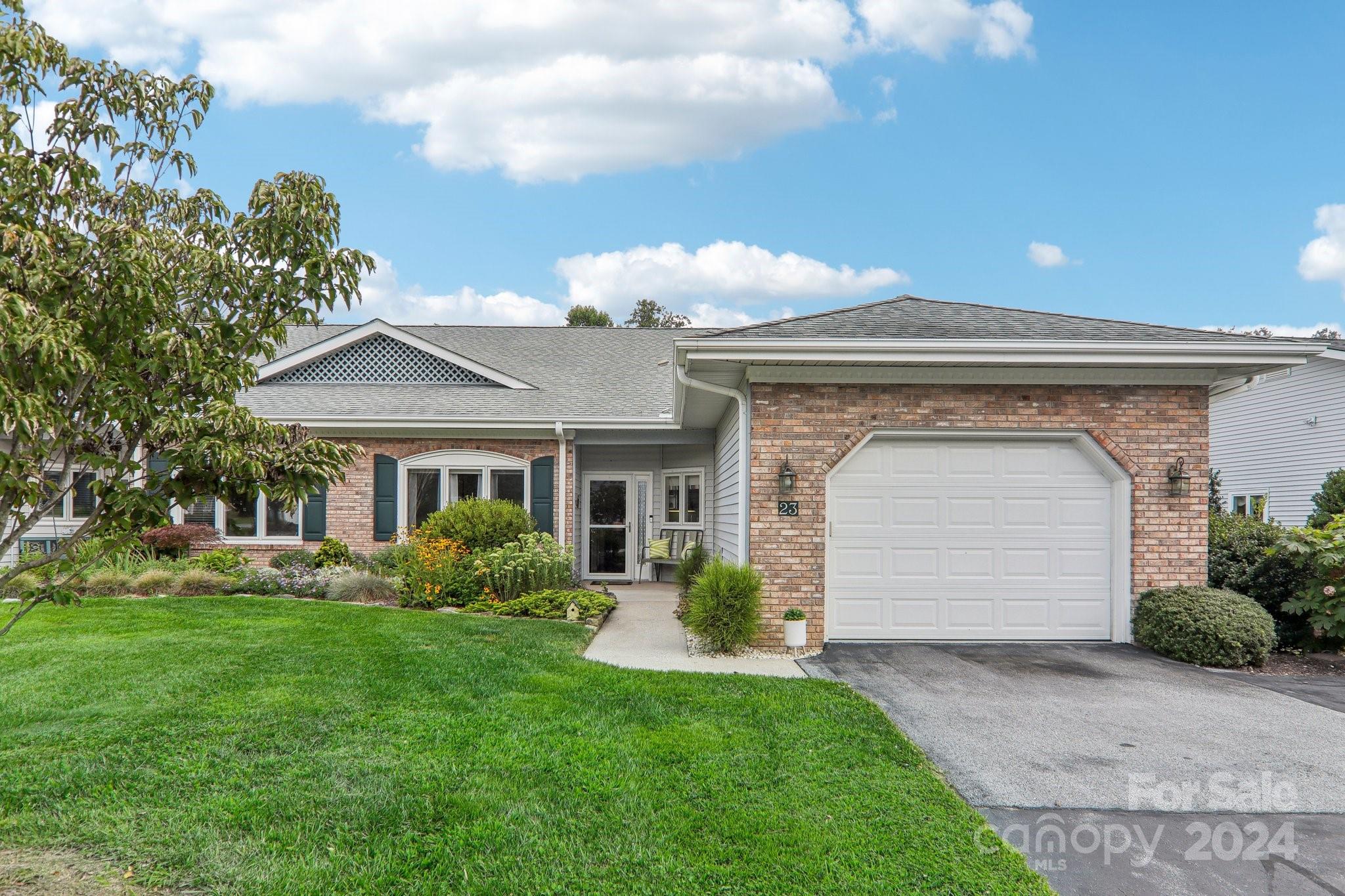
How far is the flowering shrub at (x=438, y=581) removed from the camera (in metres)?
10.5

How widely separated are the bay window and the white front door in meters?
0.66

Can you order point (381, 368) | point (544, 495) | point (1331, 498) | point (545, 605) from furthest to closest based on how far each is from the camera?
point (381, 368) < point (1331, 498) < point (544, 495) < point (545, 605)

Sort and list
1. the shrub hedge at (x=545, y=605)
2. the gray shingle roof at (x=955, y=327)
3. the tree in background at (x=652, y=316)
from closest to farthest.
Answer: the gray shingle roof at (x=955, y=327) < the shrub hedge at (x=545, y=605) < the tree in background at (x=652, y=316)

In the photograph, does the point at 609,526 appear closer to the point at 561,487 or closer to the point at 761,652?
the point at 561,487

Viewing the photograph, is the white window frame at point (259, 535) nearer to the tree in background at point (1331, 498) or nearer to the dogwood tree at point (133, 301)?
the dogwood tree at point (133, 301)

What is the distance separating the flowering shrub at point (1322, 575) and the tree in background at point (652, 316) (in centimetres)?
3414

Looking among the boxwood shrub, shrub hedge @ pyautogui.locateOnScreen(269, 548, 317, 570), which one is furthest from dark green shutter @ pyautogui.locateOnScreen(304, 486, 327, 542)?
the boxwood shrub

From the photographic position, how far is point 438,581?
10.5 meters

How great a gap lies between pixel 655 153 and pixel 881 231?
19.7ft

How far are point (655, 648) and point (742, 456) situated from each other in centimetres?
222

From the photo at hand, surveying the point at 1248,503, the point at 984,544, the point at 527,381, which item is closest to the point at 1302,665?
the point at 984,544

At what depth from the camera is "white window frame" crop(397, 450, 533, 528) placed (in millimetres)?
12938

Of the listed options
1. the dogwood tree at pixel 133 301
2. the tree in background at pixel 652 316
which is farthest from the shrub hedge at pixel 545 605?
the tree in background at pixel 652 316

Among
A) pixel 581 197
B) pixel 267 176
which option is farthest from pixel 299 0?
pixel 581 197
